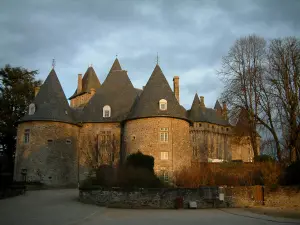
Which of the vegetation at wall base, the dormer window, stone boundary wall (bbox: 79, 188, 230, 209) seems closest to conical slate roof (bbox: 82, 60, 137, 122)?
the dormer window

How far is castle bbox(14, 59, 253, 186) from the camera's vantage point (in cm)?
2600

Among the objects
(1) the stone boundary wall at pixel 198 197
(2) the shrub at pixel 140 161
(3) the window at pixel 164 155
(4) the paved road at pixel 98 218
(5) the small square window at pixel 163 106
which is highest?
(5) the small square window at pixel 163 106

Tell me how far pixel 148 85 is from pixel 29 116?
1002cm

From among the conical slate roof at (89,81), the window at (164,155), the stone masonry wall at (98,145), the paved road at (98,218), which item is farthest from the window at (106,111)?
the paved road at (98,218)

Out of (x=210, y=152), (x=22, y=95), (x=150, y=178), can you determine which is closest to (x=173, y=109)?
(x=150, y=178)

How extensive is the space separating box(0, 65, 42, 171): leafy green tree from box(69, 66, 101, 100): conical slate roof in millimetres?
7530

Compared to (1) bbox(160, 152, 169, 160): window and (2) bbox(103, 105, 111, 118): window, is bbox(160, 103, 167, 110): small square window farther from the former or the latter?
(2) bbox(103, 105, 111, 118): window

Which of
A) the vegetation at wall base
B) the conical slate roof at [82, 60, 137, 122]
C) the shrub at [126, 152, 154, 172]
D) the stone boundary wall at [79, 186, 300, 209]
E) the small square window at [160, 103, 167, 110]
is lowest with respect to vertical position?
the stone boundary wall at [79, 186, 300, 209]

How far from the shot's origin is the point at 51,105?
95.5ft

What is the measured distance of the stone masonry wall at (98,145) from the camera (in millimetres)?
29344

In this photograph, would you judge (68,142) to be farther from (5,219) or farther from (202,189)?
(5,219)

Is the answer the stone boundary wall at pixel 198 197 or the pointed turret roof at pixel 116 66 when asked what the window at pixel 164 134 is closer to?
the stone boundary wall at pixel 198 197

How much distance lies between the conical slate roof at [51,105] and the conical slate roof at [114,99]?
1.88 meters

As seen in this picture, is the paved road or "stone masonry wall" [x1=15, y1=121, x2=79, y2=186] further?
"stone masonry wall" [x1=15, y1=121, x2=79, y2=186]
